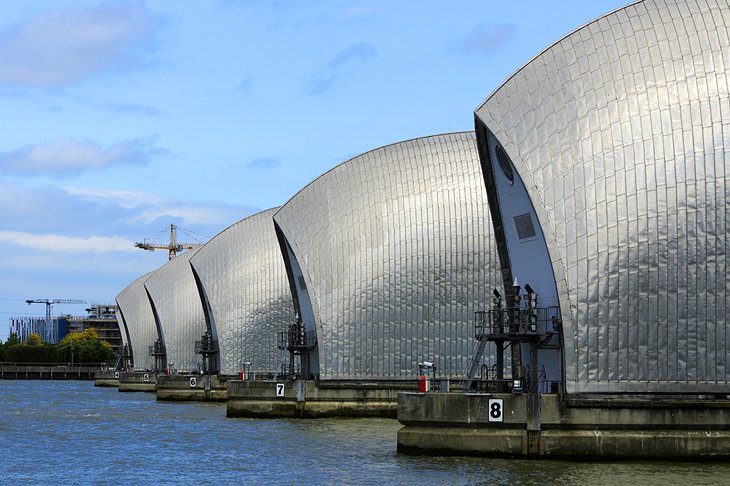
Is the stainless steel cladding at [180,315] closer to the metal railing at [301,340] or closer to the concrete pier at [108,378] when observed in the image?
the concrete pier at [108,378]

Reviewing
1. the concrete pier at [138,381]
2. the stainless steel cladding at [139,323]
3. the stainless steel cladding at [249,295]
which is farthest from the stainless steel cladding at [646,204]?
the stainless steel cladding at [139,323]

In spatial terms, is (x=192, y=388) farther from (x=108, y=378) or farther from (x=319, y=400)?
(x=108, y=378)

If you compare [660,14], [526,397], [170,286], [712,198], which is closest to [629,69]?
[660,14]

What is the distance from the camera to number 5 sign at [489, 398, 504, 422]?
38781mm

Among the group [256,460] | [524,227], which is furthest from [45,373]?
[524,227]

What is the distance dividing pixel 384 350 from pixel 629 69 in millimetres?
26040

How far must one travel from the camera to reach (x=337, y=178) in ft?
224

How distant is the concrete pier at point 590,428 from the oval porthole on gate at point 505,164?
31.4ft

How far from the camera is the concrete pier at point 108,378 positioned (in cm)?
14462

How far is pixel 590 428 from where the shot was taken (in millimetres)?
38406

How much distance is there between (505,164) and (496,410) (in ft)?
34.6

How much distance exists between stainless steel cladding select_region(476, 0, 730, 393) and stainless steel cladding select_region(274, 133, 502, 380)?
2045cm

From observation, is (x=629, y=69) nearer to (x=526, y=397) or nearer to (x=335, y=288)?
(x=526, y=397)

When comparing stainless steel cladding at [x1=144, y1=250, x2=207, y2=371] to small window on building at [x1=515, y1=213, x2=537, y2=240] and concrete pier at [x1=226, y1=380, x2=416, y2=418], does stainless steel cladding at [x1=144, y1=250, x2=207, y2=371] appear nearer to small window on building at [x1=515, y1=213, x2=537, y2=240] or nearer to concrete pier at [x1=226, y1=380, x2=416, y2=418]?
concrete pier at [x1=226, y1=380, x2=416, y2=418]
